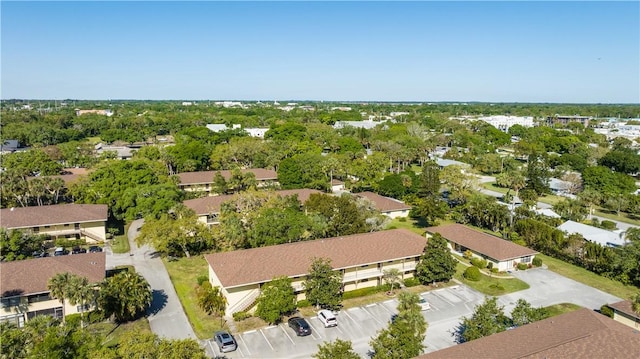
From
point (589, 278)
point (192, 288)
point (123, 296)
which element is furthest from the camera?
point (589, 278)

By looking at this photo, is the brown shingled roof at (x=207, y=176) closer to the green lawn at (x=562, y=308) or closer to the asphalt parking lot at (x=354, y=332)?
the asphalt parking lot at (x=354, y=332)

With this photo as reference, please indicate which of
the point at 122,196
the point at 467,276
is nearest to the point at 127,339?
the point at 467,276

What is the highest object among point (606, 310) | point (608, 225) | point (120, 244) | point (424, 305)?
A: point (608, 225)

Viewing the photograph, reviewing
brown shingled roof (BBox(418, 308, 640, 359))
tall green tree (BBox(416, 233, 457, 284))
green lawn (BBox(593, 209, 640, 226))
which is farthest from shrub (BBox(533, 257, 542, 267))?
green lawn (BBox(593, 209, 640, 226))

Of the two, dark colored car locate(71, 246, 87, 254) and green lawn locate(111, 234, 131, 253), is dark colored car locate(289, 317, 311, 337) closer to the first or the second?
green lawn locate(111, 234, 131, 253)

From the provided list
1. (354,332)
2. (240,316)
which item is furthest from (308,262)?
(354,332)

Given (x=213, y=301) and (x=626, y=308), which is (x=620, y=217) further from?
(x=213, y=301)

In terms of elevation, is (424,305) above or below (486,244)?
below

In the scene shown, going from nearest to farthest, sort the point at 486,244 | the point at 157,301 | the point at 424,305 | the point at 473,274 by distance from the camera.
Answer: the point at 424,305, the point at 157,301, the point at 473,274, the point at 486,244
